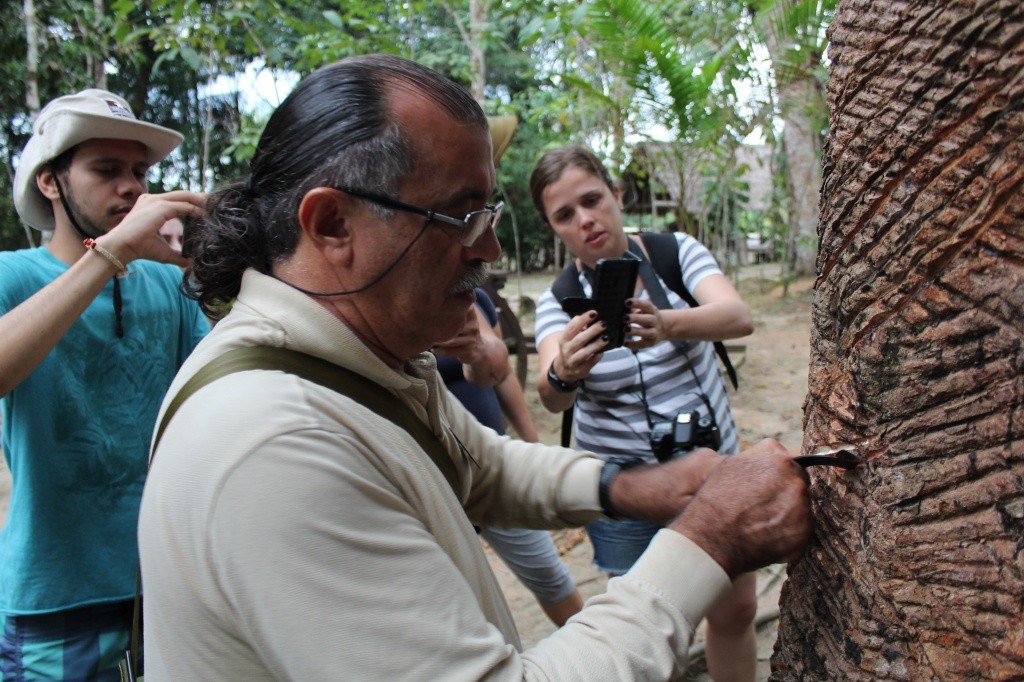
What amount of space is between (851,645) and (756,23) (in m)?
5.49

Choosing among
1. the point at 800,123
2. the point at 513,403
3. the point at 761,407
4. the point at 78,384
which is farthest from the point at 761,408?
the point at 78,384

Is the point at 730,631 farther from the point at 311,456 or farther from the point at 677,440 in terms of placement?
the point at 311,456

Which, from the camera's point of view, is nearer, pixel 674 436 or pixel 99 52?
pixel 674 436

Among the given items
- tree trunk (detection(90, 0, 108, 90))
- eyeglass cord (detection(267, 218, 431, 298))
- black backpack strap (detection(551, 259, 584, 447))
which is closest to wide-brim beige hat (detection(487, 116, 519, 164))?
black backpack strap (detection(551, 259, 584, 447))

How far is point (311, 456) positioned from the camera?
0.96 m

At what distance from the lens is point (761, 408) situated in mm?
6160

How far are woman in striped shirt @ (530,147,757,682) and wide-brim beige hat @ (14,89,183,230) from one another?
1.29m

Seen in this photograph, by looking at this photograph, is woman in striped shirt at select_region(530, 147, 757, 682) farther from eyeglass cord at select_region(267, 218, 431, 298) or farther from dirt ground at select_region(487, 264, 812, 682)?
eyeglass cord at select_region(267, 218, 431, 298)

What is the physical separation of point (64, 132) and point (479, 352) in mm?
1373

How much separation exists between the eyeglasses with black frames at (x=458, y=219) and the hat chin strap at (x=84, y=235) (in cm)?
107

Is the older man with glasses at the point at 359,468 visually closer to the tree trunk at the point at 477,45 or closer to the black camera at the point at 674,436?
the black camera at the point at 674,436

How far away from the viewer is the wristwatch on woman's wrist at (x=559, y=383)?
2342mm

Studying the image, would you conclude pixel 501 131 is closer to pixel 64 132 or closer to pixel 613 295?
pixel 613 295

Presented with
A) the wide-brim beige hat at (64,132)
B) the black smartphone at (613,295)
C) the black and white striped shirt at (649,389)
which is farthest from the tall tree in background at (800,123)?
the wide-brim beige hat at (64,132)
